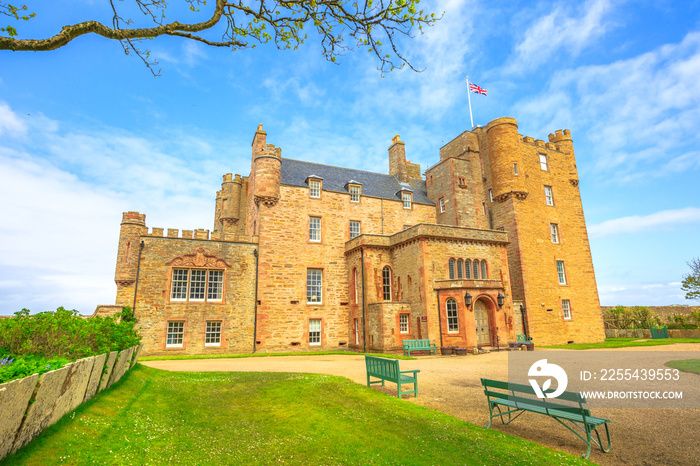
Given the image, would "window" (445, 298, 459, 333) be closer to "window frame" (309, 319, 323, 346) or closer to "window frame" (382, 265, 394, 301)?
"window frame" (382, 265, 394, 301)

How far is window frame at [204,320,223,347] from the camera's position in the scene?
25.0 meters

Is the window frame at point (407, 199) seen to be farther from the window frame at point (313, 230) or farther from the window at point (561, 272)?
the window at point (561, 272)

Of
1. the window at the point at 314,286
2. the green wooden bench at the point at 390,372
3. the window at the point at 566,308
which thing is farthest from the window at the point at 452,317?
the green wooden bench at the point at 390,372

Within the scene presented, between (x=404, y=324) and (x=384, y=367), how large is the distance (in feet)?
46.5

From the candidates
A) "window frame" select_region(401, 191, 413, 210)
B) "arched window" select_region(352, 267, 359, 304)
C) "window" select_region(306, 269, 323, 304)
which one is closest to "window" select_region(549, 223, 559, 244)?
"window frame" select_region(401, 191, 413, 210)

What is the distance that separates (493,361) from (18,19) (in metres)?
19.5

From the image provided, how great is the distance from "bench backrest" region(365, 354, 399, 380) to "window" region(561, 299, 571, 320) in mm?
24698

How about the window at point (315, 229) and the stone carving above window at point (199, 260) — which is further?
the window at point (315, 229)

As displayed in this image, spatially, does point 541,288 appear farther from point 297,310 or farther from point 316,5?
point 316,5

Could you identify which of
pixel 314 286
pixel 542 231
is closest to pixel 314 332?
pixel 314 286

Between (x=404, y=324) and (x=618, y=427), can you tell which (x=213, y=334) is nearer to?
(x=404, y=324)

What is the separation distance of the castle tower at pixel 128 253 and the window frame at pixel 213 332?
196 inches

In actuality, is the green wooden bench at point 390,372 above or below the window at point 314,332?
below

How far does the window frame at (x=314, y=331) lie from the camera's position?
2772 cm
